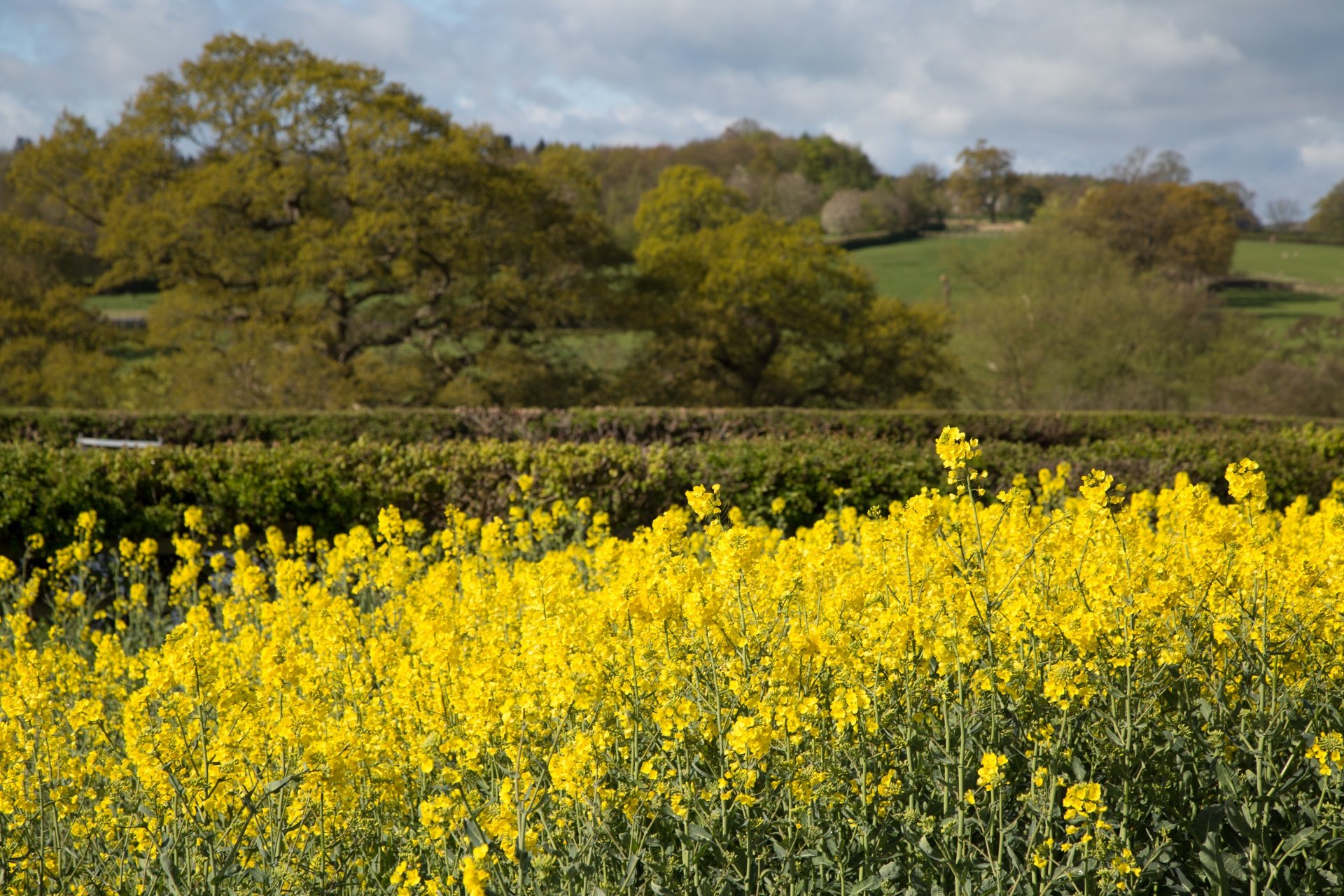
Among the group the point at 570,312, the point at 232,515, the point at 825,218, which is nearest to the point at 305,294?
the point at 570,312

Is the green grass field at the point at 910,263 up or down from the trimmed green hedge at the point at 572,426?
up

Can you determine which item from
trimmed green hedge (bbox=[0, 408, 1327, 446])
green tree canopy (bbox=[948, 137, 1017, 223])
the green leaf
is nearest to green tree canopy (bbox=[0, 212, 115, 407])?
trimmed green hedge (bbox=[0, 408, 1327, 446])

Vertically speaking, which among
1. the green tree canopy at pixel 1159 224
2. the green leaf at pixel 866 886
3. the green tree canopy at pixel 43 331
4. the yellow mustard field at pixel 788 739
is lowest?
the green leaf at pixel 866 886

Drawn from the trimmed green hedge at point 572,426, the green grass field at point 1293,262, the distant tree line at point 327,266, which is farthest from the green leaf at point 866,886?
the green grass field at point 1293,262

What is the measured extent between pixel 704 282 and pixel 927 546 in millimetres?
15474

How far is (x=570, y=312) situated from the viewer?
16.6 meters

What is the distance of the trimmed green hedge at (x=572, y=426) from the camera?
36.4 feet

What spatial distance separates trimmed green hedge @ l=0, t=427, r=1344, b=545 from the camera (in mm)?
7039

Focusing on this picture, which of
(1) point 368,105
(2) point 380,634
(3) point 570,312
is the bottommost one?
(2) point 380,634

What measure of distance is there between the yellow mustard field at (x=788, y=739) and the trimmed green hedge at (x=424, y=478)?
4.30 m

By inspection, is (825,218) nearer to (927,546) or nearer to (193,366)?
(193,366)

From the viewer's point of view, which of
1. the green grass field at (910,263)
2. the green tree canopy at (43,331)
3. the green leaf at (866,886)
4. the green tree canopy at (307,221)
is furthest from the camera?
the green grass field at (910,263)

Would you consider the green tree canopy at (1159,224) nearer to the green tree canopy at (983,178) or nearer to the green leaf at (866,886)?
the green tree canopy at (983,178)

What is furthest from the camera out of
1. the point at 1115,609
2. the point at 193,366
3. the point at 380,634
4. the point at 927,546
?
the point at 193,366
